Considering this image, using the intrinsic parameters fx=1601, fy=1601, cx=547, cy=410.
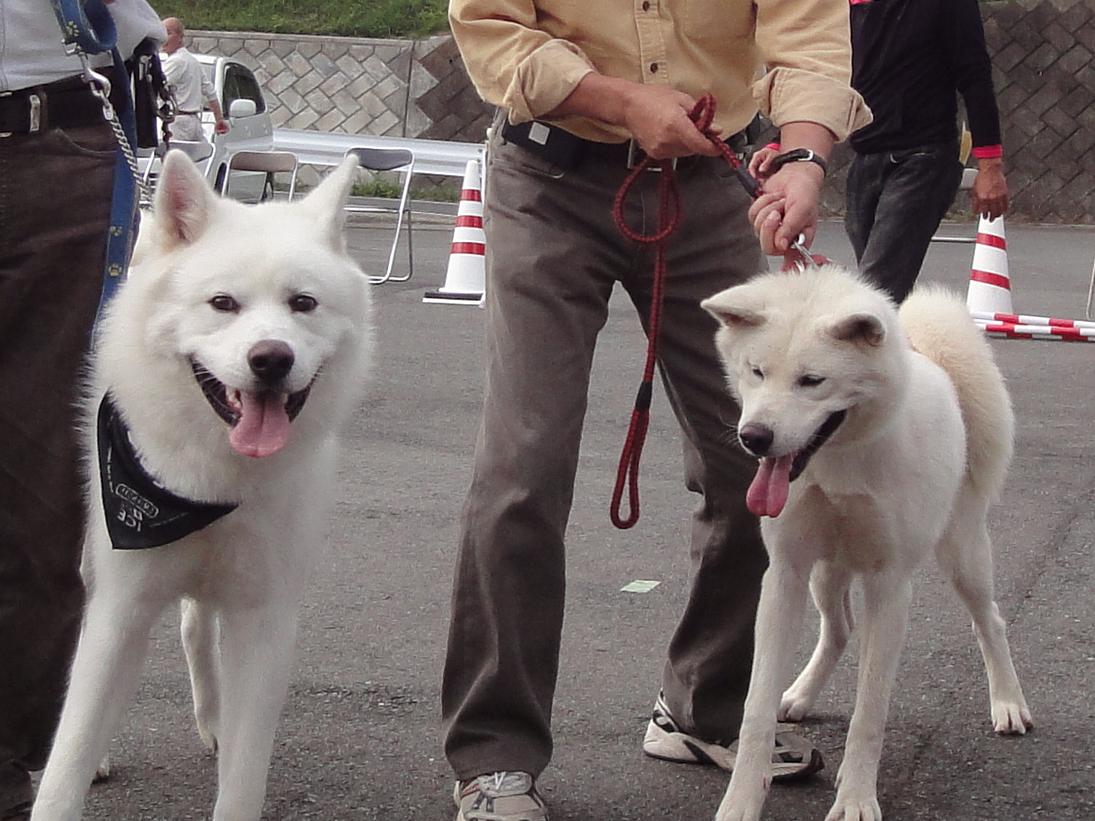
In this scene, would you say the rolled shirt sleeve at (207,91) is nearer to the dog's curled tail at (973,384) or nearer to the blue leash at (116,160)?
the dog's curled tail at (973,384)

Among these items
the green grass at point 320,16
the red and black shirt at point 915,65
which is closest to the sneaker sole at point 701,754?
the red and black shirt at point 915,65

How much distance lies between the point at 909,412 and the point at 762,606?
506 mm

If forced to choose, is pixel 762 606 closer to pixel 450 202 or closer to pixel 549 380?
pixel 549 380

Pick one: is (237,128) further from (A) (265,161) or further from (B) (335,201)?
(B) (335,201)

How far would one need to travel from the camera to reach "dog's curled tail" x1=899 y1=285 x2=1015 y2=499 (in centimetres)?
381

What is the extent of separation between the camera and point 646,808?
3447mm

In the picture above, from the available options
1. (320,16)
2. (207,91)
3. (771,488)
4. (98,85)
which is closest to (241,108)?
(207,91)

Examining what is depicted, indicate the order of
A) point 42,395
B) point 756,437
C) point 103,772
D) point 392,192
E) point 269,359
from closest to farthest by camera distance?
point 269,359 → point 756,437 → point 42,395 → point 103,772 → point 392,192

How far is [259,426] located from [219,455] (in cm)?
14

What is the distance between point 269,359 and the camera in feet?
9.14

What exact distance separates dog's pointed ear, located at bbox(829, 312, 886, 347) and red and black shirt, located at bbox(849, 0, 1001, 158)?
3.72 metres

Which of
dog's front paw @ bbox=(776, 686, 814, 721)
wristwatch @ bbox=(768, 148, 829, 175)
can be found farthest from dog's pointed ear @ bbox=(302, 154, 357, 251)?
dog's front paw @ bbox=(776, 686, 814, 721)

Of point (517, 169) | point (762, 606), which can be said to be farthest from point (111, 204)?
point (762, 606)

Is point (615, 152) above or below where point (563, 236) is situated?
above
